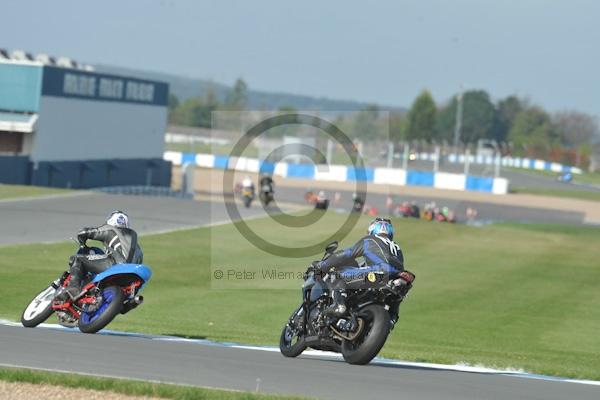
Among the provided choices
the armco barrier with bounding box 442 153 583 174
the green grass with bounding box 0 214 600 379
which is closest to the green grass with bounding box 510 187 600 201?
the armco barrier with bounding box 442 153 583 174

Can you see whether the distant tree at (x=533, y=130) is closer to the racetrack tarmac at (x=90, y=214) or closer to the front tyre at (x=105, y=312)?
the racetrack tarmac at (x=90, y=214)

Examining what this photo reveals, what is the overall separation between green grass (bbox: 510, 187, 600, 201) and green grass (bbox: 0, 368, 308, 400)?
80465mm

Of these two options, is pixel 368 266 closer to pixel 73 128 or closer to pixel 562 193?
pixel 73 128

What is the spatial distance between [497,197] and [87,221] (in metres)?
49.3

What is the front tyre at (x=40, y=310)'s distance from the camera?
1425 centimetres

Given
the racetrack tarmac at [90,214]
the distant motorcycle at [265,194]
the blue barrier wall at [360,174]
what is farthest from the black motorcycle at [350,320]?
the blue barrier wall at [360,174]

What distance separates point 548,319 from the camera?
24.2 metres

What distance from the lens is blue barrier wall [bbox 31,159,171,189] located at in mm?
53969

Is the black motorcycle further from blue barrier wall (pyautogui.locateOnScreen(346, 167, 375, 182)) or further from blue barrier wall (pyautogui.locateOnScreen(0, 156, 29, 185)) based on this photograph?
blue barrier wall (pyautogui.locateOnScreen(346, 167, 375, 182))

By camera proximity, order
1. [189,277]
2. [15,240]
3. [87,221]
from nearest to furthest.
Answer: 1. [189,277]
2. [15,240]
3. [87,221]

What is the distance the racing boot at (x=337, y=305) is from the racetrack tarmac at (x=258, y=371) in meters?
0.58

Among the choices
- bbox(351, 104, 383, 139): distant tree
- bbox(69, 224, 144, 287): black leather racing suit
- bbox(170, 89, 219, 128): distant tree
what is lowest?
bbox(69, 224, 144, 287): black leather racing suit

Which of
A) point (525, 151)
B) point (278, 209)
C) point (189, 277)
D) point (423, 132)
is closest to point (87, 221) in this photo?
point (189, 277)

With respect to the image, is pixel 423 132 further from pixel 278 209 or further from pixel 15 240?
pixel 15 240
